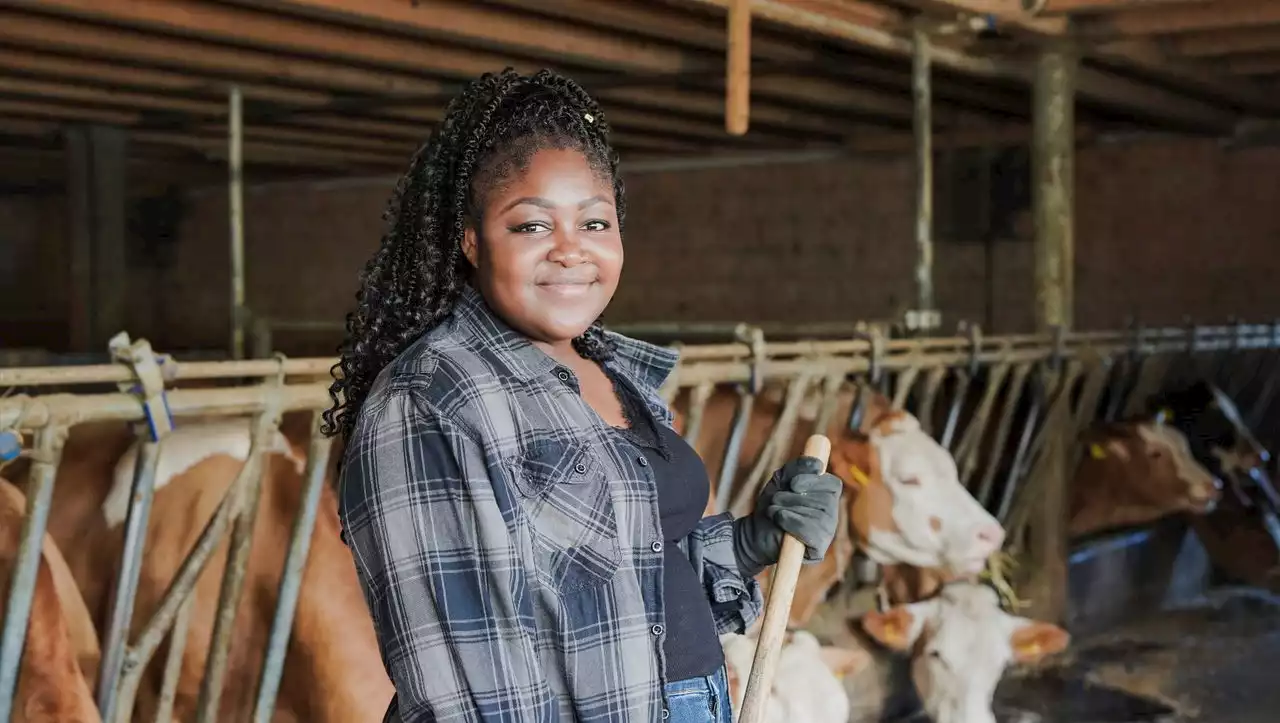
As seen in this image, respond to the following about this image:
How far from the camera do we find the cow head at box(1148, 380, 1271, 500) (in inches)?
235

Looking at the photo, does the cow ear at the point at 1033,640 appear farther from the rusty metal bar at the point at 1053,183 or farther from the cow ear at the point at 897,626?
the rusty metal bar at the point at 1053,183

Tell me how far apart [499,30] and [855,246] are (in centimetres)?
446

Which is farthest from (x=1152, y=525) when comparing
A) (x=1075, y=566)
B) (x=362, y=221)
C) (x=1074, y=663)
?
(x=362, y=221)

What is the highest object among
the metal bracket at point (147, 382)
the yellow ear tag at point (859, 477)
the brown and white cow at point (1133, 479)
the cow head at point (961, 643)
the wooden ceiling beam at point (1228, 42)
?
the wooden ceiling beam at point (1228, 42)

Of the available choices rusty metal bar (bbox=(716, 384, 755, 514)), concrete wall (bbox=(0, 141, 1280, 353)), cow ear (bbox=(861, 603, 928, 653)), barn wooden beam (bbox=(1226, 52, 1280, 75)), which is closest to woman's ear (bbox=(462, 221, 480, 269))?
rusty metal bar (bbox=(716, 384, 755, 514))

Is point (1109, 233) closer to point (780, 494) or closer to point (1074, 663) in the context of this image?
point (1074, 663)

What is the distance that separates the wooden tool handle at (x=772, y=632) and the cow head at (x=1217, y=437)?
4866 millimetres

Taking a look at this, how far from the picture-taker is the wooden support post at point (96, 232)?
25.1ft

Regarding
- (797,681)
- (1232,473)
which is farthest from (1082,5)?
(797,681)

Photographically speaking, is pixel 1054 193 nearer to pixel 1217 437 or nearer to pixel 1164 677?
pixel 1217 437

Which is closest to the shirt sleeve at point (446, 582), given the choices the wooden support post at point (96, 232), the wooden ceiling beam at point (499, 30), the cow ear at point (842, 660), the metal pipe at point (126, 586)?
the metal pipe at point (126, 586)

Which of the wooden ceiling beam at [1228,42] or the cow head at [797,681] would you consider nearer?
the cow head at [797,681]

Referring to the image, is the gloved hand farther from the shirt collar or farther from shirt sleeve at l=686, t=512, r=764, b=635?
the shirt collar

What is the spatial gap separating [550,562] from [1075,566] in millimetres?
4852
